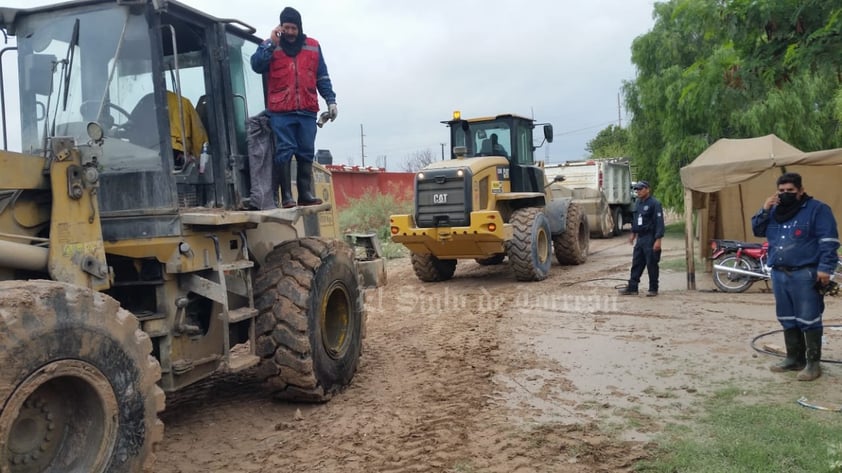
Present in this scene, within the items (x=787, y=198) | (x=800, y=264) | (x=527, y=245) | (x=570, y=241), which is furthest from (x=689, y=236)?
(x=800, y=264)

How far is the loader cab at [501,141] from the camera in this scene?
12.4 m

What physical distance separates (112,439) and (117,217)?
155cm

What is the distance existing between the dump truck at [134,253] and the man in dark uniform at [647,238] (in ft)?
17.6

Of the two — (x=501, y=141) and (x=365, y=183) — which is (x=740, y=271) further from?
(x=365, y=183)

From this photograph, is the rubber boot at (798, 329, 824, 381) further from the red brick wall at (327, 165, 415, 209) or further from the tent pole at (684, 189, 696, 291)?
the red brick wall at (327, 165, 415, 209)

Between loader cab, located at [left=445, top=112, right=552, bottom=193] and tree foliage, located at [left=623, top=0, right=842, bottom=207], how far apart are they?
2816 millimetres

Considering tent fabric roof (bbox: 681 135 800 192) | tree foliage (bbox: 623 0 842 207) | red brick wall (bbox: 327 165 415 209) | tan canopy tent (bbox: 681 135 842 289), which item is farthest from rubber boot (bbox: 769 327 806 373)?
red brick wall (bbox: 327 165 415 209)

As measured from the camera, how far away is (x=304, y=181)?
19.1 ft

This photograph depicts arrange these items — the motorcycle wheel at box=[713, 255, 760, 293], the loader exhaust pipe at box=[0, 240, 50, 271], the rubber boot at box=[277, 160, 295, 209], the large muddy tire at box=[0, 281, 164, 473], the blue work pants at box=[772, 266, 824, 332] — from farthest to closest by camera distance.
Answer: the motorcycle wheel at box=[713, 255, 760, 293], the blue work pants at box=[772, 266, 824, 332], the rubber boot at box=[277, 160, 295, 209], the loader exhaust pipe at box=[0, 240, 50, 271], the large muddy tire at box=[0, 281, 164, 473]

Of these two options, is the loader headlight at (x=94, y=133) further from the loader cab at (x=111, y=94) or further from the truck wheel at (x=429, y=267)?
the truck wheel at (x=429, y=267)

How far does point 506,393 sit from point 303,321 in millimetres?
1772

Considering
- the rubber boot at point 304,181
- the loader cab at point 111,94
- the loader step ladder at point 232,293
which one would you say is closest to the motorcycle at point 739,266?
the rubber boot at point 304,181

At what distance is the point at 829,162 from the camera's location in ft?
27.0

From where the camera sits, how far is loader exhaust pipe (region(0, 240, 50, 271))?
3355mm
